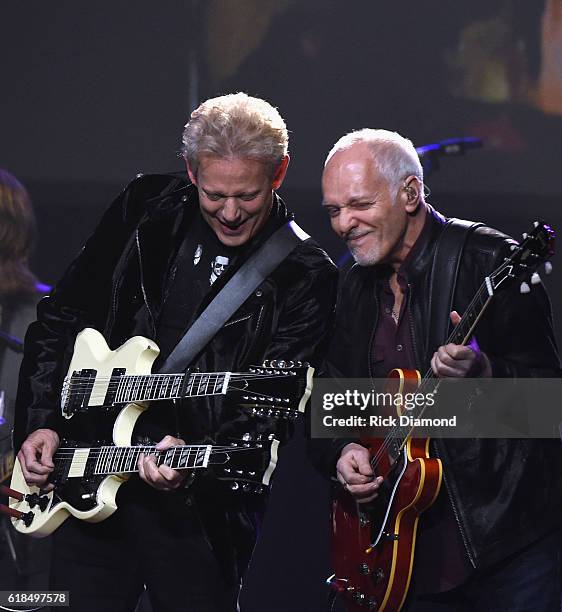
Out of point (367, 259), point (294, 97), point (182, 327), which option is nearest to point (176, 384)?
point (182, 327)

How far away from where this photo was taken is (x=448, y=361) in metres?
2.73

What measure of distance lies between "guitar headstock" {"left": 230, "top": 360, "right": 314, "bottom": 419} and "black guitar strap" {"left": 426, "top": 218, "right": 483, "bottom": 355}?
404 millimetres

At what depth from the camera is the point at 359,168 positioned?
3094 millimetres

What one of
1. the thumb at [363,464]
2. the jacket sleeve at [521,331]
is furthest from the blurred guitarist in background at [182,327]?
the jacket sleeve at [521,331]

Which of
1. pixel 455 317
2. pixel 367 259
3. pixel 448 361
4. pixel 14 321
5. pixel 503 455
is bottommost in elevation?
pixel 503 455

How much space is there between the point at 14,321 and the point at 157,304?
78.7 inches

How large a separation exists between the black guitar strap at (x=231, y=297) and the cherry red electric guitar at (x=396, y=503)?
482 mm

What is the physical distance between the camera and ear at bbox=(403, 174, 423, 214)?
10.2ft

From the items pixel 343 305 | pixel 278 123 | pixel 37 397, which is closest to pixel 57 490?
pixel 37 397

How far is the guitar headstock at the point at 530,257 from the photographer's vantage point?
9.00 ft

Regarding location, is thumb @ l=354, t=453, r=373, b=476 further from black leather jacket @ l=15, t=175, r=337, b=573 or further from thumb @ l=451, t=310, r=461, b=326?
thumb @ l=451, t=310, r=461, b=326

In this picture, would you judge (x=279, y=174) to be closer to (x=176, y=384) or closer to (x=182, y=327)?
(x=182, y=327)

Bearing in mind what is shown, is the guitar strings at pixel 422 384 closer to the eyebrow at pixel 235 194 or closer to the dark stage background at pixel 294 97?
the eyebrow at pixel 235 194

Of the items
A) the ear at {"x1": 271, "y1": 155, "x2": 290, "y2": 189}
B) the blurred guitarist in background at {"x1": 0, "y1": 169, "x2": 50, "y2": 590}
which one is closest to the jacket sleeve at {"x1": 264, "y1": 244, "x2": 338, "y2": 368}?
the ear at {"x1": 271, "y1": 155, "x2": 290, "y2": 189}
